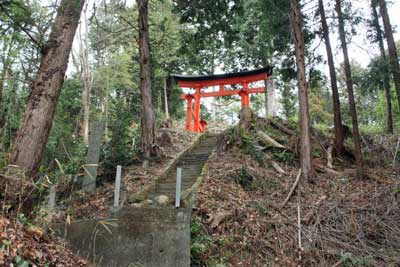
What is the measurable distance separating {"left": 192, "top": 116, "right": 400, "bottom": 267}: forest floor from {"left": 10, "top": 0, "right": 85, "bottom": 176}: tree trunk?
2.98m

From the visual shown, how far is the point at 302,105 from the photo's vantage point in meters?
7.46

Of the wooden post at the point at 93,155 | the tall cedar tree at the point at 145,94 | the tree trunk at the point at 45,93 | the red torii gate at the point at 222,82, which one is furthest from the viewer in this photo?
the red torii gate at the point at 222,82

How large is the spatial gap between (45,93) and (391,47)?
9.99 meters

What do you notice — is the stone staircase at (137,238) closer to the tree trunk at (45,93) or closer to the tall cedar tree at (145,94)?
the tree trunk at (45,93)

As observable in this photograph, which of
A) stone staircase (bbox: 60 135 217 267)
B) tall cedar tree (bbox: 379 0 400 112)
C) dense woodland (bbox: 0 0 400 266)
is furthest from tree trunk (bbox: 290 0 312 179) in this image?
stone staircase (bbox: 60 135 217 267)

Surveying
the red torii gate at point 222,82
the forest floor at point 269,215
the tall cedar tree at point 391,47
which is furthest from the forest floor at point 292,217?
the red torii gate at point 222,82

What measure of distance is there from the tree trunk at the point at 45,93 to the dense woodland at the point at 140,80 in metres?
0.01

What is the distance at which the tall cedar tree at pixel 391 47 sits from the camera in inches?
325

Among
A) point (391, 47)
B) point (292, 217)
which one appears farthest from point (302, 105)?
point (391, 47)

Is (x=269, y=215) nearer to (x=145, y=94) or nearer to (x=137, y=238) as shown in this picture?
(x=137, y=238)

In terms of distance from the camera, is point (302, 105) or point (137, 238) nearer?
point (137, 238)

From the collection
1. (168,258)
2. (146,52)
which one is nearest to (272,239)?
(168,258)

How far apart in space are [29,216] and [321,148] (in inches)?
328

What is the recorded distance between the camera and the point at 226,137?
966 cm
